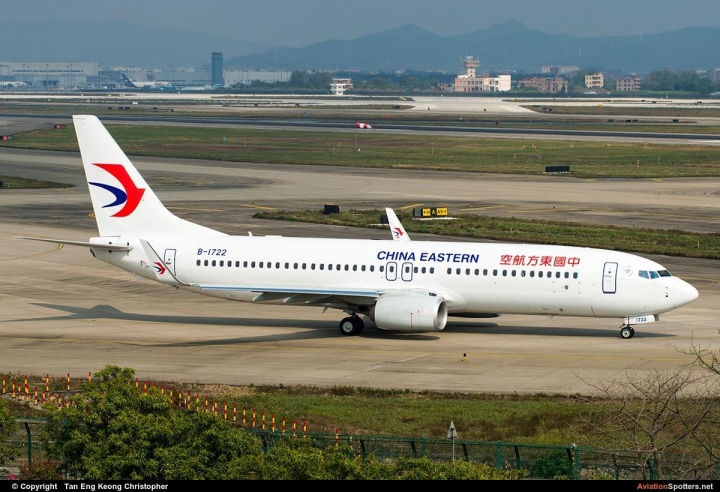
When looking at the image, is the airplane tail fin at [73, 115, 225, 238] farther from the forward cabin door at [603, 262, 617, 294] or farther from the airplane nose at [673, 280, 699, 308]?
the airplane nose at [673, 280, 699, 308]

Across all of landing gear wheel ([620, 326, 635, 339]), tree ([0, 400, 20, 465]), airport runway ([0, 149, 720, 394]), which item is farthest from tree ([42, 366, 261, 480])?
landing gear wheel ([620, 326, 635, 339])

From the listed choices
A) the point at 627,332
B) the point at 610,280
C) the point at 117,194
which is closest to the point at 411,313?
the point at 610,280

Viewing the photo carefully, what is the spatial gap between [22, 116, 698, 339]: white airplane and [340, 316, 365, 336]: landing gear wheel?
0.05m

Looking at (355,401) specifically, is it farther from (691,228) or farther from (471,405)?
(691,228)

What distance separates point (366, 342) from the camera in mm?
50469

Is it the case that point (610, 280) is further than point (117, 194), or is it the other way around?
point (117, 194)

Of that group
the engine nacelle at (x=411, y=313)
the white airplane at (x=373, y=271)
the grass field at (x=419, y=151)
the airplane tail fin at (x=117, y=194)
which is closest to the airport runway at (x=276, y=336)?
the engine nacelle at (x=411, y=313)

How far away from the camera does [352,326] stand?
52.0m

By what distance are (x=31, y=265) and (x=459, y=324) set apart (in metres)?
30.3

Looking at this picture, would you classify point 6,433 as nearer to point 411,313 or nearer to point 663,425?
point 663,425

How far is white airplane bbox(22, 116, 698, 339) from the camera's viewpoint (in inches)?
1948

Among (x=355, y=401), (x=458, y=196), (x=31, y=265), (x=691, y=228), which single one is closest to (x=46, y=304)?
(x=31, y=265)

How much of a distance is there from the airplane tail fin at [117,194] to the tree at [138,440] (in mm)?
26555

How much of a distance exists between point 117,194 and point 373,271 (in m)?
13.7
